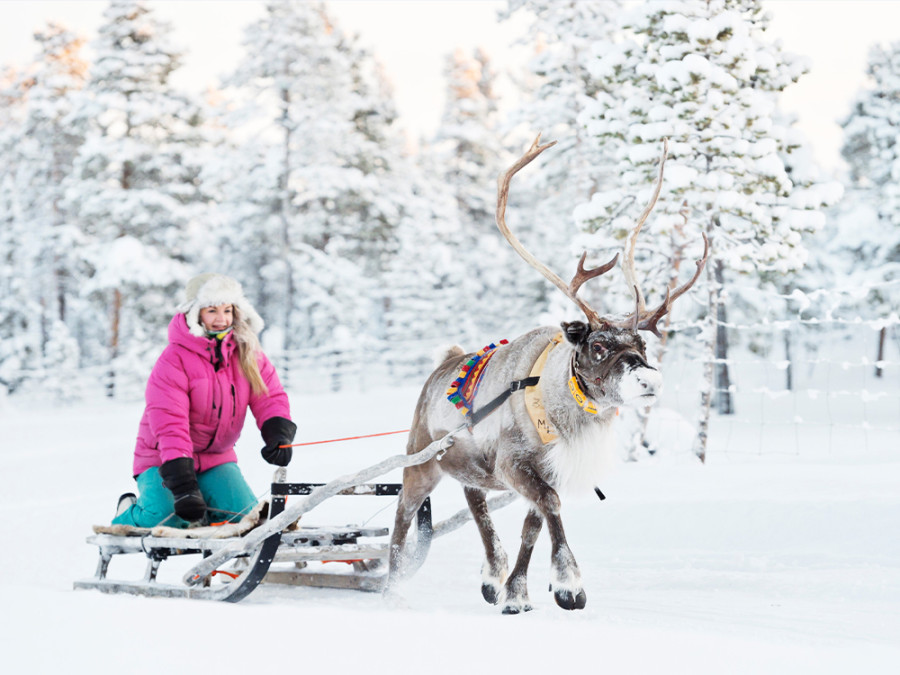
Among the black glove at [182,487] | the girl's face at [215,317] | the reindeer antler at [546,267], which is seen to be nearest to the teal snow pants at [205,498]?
the black glove at [182,487]

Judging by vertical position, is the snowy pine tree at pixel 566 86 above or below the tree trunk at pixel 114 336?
above

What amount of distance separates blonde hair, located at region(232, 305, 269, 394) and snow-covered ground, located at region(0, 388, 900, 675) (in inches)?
55.4

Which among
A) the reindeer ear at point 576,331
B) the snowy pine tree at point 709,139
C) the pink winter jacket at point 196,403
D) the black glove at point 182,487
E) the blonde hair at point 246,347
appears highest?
the snowy pine tree at point 709,139

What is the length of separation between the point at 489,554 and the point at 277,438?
1532 millimetres

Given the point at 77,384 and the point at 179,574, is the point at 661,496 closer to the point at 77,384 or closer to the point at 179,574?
the point at 179,574

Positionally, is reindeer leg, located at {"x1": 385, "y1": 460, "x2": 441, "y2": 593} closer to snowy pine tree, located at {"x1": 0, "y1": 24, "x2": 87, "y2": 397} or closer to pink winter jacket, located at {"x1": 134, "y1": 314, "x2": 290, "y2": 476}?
pink winter jacket, located at {"x1": 134, "y1": 314, "x2": 290, "y2": 476}

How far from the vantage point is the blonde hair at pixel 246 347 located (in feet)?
17.1

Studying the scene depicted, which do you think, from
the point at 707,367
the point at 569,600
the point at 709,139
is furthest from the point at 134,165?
the point at 569,600

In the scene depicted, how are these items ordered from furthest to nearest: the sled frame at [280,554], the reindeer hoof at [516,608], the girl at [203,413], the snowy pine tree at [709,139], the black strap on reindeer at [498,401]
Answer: the snowy pine tree at [709,139], the girl at [203,413], the sled frame at [280,554], the black strap on reindeer at [498,401], the reindeer hoof at [516,608]

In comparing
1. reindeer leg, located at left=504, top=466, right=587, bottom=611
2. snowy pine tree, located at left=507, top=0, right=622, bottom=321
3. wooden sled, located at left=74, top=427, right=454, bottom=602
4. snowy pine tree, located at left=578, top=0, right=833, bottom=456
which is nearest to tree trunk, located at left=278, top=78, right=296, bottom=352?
snowy pine tree, located at left=507, top=0, right=622, bottom=321

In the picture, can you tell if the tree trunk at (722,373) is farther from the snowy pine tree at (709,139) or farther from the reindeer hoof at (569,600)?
the reindeer hoof at (569,600)

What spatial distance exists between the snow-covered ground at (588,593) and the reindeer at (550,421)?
0.29 m

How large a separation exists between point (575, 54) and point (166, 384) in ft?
43.4

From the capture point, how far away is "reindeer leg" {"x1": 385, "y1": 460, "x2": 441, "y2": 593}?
16.2 feet
